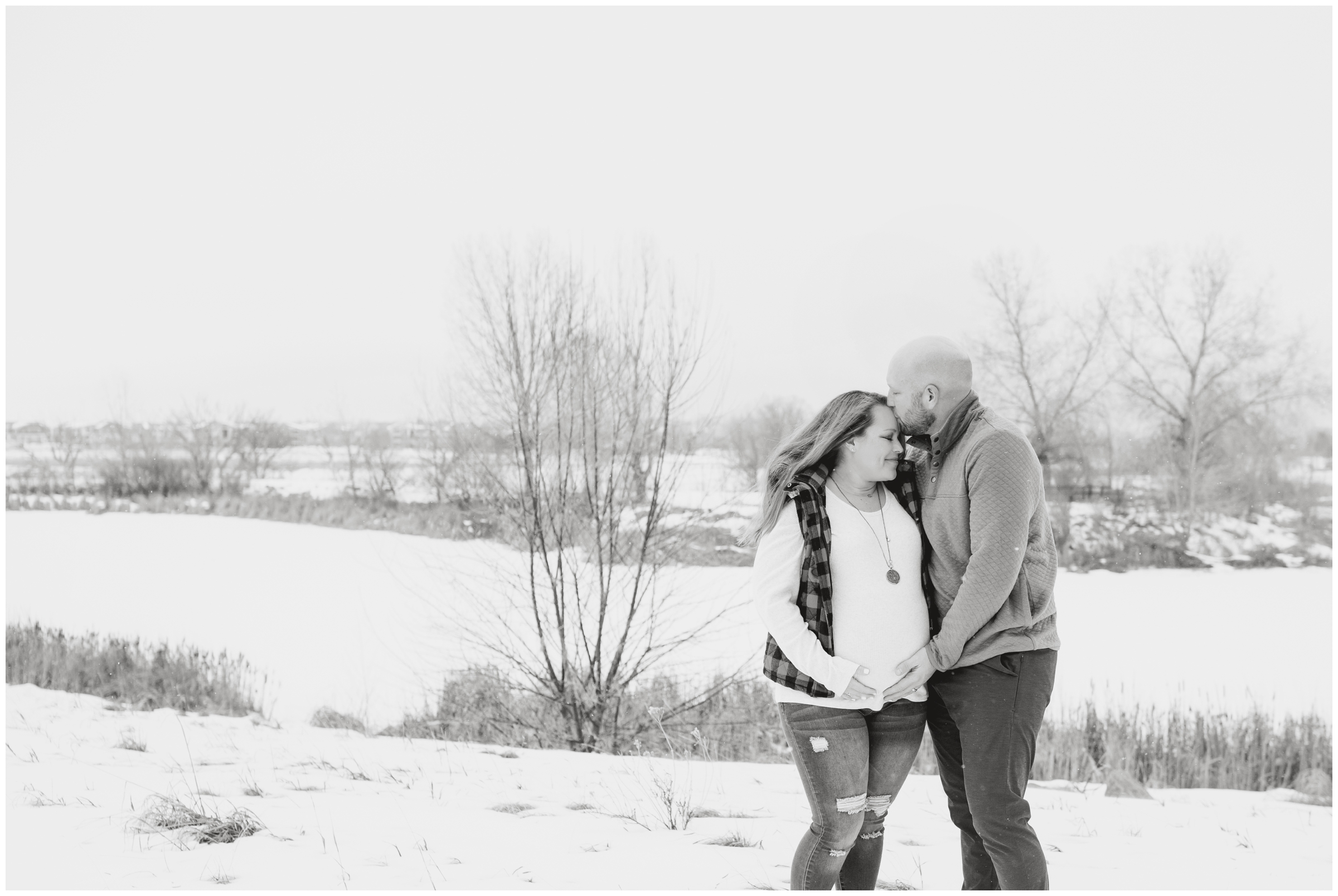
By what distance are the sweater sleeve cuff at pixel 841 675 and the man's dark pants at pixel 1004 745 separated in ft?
1.00

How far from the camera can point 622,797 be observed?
4246mm

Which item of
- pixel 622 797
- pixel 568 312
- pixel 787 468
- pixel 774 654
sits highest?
pixel 568 312

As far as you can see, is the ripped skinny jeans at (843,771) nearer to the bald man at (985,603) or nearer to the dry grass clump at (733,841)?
the bald man at (985,603)

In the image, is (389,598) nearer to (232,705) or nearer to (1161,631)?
(232,705)

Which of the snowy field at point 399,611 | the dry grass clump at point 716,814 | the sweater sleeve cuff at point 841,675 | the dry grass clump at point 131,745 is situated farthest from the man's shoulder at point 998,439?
the snowy field at point 399,611

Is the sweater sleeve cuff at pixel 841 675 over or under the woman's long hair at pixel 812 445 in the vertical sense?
under

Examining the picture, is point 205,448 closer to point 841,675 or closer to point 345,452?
point 345,452

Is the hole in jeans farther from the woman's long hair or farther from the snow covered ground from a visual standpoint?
the snow covered ground

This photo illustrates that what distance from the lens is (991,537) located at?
214 cm

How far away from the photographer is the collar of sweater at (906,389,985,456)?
7.55ft

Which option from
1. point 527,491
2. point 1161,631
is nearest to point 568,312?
point 527,491

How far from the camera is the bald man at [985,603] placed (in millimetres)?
2150

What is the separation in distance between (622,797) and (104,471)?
31.2 metres

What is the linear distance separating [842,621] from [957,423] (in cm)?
61
